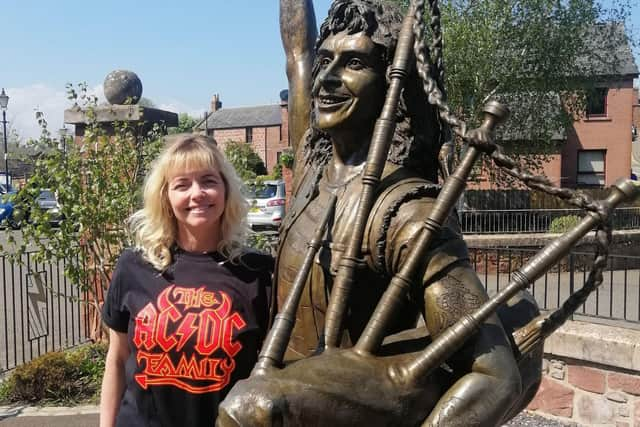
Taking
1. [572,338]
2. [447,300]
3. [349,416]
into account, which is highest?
[447,300]

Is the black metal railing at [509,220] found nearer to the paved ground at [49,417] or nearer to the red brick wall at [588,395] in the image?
the red brick wall at [588,395]

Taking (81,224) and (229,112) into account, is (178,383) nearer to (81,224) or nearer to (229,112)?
(81,224)

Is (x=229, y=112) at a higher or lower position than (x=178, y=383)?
higher

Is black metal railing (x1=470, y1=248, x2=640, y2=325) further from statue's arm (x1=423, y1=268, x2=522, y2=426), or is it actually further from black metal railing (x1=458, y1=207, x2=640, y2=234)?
statue's arm (x1=423, y1=268, x2=522, y2=426)

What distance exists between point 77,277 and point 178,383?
440cm

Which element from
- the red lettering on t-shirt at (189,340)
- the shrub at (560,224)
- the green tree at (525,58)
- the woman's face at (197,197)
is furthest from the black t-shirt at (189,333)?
the green tree at (525,58)

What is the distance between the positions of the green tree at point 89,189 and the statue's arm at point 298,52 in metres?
3.41

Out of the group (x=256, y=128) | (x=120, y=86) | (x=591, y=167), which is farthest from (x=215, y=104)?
(x=120, y=86)

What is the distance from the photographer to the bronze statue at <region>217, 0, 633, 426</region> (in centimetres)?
133

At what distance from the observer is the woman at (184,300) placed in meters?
2.04

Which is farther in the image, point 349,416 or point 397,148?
Result: point 397,148

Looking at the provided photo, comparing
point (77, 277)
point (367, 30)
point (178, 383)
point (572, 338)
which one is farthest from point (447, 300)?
point (77, 277)

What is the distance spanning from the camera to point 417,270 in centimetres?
148

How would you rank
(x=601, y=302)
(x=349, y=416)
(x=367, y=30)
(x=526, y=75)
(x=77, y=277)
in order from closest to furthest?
(x=349, y=416)
(x=367, y=30)
(x=77, y=277)
(x=601, y=302)
(x=526, y=75)
